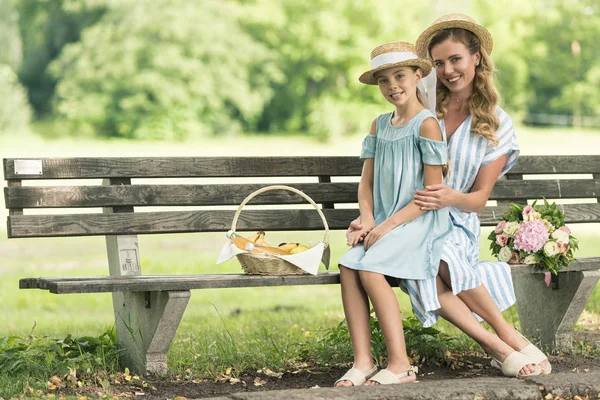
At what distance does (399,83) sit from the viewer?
4.07m

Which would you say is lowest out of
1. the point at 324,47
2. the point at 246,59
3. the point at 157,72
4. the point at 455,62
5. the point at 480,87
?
the point at 480,87

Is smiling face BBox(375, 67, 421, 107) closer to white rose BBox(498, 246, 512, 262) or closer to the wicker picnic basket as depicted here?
the wicker picnic basket

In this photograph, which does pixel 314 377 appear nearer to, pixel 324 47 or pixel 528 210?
pixel 528 210

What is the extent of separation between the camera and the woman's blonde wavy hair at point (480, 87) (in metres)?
4.21

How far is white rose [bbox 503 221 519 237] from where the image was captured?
439 cm

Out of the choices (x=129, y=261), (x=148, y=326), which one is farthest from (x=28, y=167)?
(x=148, y=326)

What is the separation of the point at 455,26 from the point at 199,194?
1373mm

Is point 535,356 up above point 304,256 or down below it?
below

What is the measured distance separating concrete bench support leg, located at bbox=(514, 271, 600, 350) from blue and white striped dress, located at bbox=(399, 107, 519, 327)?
21.0 inches

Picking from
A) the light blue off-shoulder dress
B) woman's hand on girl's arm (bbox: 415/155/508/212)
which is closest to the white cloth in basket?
the light blue off-shoulder dress

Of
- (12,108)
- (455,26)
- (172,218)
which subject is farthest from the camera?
(12,108)

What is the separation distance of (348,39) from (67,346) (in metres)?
35.1

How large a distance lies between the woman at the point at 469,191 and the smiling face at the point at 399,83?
256mm

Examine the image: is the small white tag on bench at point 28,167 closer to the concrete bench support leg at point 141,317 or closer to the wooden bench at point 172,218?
the wooden bench at point 172,218
